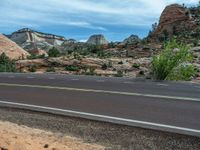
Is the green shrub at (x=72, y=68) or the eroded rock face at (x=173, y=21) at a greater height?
the eroded rock face at (x=173, y=21)

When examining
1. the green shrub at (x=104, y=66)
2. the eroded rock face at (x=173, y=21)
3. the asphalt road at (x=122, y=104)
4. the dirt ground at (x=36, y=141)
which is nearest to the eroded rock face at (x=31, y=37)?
the eroded rock face at (x=173, y=21)

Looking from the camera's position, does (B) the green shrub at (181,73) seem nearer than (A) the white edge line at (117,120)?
No

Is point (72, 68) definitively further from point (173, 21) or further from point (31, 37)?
point (31, 37)

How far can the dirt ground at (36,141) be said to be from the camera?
301 inches

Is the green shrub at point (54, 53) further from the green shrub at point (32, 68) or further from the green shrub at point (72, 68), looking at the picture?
the green shrub at point (72, 68)

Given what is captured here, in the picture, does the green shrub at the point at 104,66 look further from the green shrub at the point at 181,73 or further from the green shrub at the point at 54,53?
the green shrub at the point at 181,73

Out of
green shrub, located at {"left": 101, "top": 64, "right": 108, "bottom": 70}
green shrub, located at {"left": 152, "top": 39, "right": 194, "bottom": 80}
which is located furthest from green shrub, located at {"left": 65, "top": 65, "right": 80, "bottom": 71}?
green shrub, located at {"left": 152, "top": 39, "right": 194, "bottom": 80}

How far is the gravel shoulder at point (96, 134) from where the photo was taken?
26.0 ft

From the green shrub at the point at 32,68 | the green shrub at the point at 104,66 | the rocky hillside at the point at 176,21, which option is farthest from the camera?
the rocky hillside at the point at 176,21

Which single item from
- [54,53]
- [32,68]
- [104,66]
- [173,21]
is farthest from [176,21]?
[32,68]

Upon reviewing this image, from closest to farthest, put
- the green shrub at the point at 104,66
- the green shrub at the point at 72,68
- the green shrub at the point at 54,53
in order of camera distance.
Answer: the green shrub at the point at 72,68, the green shrub at the point at 104,66, the green shrub at the point at 54,53

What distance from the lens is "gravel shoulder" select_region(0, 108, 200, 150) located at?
794cm

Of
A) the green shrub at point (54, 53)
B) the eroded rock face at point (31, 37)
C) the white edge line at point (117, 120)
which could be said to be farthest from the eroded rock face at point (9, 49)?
the eroded rock face at point (31, 37)

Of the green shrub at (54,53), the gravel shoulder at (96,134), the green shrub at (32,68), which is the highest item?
the green shrub at (54,53)
